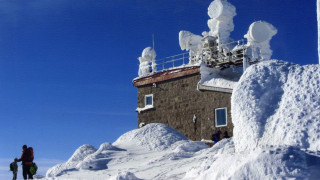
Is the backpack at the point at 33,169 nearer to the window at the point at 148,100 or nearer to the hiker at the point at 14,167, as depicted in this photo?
the hiker at the point at 14,167

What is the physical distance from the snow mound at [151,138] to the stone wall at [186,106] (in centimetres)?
327

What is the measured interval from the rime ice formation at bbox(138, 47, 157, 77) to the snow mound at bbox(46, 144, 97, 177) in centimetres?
823

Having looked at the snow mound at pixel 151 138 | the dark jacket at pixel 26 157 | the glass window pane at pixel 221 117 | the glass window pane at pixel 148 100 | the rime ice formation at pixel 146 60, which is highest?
the rime ice formation at pixel 146 60

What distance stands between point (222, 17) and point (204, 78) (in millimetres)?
3868

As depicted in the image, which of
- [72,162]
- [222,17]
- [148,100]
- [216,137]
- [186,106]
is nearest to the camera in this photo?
[72,162]

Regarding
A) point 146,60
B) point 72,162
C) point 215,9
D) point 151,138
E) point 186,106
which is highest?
point 215,9

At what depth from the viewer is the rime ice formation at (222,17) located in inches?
899

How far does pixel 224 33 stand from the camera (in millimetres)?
23109

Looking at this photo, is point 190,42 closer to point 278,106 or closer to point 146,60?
point 146,60

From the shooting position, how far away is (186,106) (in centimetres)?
2144

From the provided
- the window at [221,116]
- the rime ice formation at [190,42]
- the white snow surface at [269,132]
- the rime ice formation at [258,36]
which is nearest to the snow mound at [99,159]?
the white snow surface at [269,132]

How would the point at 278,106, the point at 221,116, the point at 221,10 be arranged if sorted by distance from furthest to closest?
1. the point at 221,10
2. the point at 221,116
3. the point at 278,106

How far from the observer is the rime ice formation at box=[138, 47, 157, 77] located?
80.2ft

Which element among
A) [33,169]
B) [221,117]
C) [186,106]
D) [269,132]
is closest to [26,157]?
[33,169]
